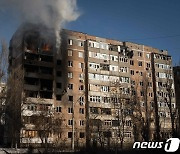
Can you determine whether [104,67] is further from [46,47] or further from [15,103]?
[15,103]

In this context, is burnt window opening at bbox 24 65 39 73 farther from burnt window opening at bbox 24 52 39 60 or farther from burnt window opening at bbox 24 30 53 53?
burnt window opening at bbox 24 30 53 53

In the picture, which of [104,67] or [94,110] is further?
[104,67]

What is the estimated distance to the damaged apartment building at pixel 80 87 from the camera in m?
60.5

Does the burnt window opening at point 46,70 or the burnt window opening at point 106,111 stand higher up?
the burnt window opening at point 46,70

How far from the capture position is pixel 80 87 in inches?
2726

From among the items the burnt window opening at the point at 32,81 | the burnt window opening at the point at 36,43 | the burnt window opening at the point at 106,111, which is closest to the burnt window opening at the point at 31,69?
the burnt window opening at the point at 32,81

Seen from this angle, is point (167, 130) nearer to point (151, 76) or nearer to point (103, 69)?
point (151, 76)

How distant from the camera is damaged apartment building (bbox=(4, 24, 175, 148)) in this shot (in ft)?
198

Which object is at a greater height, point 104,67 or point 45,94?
point 104,67

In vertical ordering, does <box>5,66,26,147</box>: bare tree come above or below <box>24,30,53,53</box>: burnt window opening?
below

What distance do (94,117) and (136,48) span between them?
76.3ft

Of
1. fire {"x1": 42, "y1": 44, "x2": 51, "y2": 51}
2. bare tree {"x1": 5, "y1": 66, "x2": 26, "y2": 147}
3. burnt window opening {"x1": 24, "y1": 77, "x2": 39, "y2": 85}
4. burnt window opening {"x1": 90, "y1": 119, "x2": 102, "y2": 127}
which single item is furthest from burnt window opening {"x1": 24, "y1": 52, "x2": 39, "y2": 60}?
burnt window opening {"x1": 90, "y1": 119, "x2": 102, "y2": 127}

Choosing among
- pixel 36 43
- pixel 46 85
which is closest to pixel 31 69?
pixel 46 85

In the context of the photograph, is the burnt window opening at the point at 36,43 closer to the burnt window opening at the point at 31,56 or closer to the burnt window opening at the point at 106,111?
the burnt window opening at the point at 31,56
